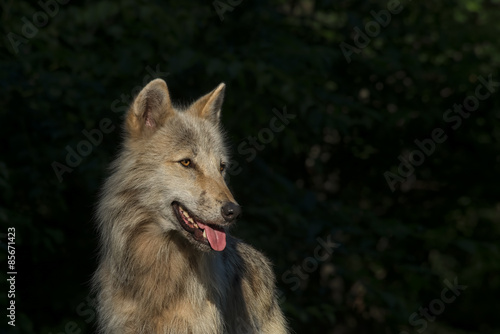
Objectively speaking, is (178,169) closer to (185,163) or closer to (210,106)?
(185,163)

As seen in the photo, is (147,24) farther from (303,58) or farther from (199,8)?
(303,58)

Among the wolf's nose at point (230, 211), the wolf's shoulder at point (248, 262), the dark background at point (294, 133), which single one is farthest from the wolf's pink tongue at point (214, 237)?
the dark background at point (294, 133)

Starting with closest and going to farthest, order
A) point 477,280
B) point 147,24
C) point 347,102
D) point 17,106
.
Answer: point 17,106 → point 147,24 → point 347,102 → point 477,280

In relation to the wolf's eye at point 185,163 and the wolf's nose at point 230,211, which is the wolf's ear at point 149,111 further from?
the wolf's nose at point 230,211

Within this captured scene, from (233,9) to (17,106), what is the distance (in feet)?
9.60

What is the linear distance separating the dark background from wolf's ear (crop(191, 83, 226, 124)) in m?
1.79

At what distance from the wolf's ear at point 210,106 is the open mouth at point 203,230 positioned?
3.45 feet

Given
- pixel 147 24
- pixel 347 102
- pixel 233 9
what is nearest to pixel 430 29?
pixel 347 102

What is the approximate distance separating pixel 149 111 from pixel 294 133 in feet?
13.8

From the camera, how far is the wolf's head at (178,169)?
15.3 ft

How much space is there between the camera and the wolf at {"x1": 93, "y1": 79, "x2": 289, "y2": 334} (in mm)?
4754

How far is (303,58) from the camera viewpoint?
8.32 metres

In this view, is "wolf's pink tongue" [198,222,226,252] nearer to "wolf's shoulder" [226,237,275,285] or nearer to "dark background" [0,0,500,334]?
"wolf's shoulder" [226,237,275,285]

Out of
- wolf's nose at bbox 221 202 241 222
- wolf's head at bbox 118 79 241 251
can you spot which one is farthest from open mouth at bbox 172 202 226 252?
wolf's nose at bbox 221 202 241 222
